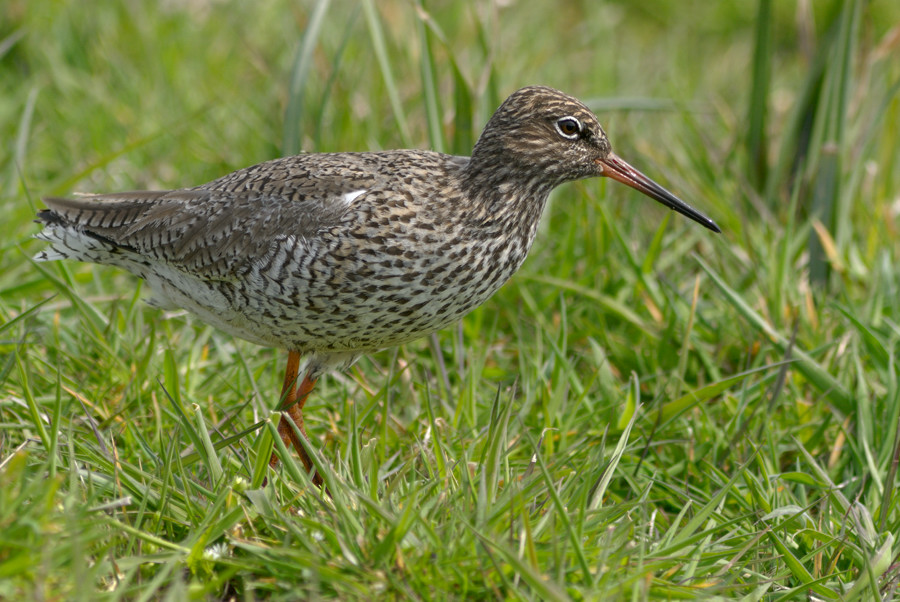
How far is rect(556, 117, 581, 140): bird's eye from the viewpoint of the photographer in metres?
4.36

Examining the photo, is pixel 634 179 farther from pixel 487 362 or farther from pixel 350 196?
pixel 487 362

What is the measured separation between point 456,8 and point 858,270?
4.15m

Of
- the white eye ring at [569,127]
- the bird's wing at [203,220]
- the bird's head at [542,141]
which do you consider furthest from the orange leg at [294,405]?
the white eye ring at [569,127]

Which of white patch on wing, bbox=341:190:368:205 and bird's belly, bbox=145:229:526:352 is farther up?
white patch on wing, bbox=341:190:368:205

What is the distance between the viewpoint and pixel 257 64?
25.2 feet

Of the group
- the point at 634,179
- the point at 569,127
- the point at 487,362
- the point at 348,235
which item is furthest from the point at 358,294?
the point at 487,362

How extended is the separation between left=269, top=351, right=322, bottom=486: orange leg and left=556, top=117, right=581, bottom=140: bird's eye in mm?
1567

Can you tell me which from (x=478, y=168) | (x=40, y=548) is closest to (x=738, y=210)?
(x=478, y=168)

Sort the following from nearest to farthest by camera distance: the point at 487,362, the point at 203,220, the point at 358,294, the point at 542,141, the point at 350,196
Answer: the point at 358,294 < the point at 350,196 < the point at 542,141 < the point at 203,220 < the point at 487,362

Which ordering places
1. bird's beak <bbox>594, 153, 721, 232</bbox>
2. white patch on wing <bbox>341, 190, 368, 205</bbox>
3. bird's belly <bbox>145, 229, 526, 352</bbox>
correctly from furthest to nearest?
1. bird's beak <bbox>594, 153, 721, 232</bbox>
2. white patch on wing <bbox>341, 190, 368, 205</bbox>
3. bird's belly <bbox>145, 229, 526, 352</bbox>

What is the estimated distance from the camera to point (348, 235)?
4.05 m

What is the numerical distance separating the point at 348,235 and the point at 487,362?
5.42ft

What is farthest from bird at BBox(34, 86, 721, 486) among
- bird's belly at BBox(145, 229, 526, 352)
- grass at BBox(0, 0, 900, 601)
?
grass at BBox(0, 0, 900, 601)

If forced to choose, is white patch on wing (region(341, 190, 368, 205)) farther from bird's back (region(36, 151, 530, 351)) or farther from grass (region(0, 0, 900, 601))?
grass (region(0, 0, 900, 601))
